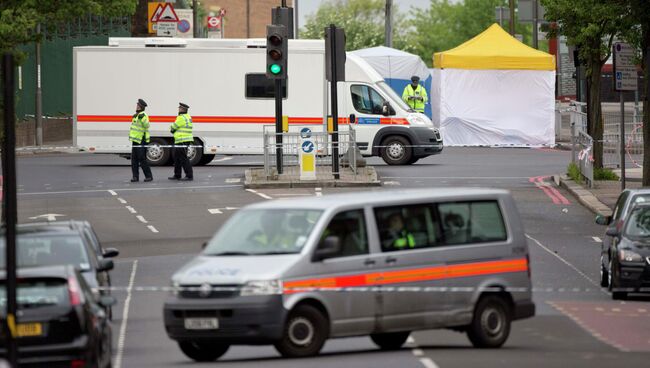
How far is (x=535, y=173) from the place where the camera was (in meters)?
40.6

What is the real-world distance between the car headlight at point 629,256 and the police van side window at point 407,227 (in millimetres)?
5666

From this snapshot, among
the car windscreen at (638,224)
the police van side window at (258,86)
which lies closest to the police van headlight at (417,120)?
the police van side window at (258,86)

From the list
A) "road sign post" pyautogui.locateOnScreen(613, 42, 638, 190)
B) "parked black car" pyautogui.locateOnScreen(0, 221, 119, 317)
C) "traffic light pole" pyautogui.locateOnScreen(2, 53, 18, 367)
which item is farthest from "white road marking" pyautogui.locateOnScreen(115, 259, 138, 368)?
"road sign post" pyautogui.locateOnScreen(613, 42, 638, 190)

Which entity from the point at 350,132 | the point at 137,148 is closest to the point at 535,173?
the point at 350,132

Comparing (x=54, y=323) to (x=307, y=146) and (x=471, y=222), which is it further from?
(x=307, y=146)

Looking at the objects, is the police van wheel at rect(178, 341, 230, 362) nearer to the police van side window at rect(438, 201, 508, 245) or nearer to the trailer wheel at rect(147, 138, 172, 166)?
the police van side window at rect(438, 201, 508, 245)

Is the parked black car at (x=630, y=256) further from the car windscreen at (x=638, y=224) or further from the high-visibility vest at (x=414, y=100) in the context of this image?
the high-visibility vest at (x=414, y=100)

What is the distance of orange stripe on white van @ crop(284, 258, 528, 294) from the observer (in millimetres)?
15716

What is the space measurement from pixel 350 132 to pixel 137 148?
4841 millimetres

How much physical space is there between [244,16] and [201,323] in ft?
424

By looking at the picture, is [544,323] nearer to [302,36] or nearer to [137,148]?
[137,148]

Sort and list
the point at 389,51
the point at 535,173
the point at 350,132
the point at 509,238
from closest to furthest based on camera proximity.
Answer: the point at 509,238, the point at 350,132, the point at 535,173, the point at 389,51

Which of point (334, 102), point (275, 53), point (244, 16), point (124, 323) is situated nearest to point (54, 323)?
point (124, 323)

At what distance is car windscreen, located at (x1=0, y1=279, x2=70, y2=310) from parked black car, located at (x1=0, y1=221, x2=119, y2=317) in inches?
140
